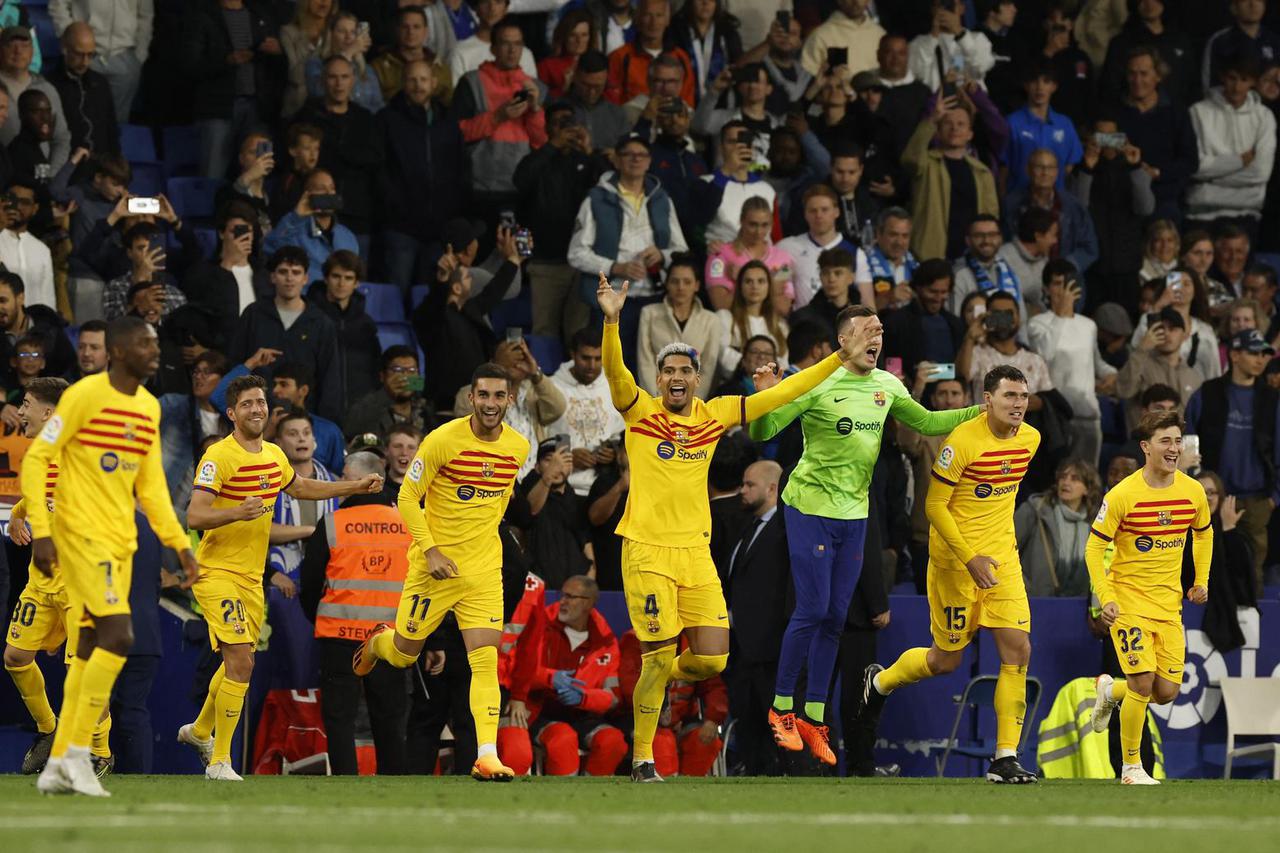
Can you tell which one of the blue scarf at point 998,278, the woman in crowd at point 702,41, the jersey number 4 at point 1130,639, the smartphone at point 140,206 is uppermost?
the woman in crowd at point 702,41

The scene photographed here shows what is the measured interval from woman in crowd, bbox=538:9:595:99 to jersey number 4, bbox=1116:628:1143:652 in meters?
8.59

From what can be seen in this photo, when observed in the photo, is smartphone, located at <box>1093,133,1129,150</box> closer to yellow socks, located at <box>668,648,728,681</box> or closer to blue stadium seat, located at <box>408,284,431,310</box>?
blue stadium seat, located at <box>408,284,431,310</box>

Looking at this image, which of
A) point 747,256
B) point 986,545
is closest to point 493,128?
point 747,256

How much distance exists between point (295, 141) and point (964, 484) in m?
6.99

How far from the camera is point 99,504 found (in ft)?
32.9

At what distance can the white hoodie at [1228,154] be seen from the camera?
2133cm

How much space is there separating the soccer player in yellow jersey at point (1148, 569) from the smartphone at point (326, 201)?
6914 mm

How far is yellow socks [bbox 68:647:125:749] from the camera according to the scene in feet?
32.0

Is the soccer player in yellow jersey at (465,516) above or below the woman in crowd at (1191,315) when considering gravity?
below

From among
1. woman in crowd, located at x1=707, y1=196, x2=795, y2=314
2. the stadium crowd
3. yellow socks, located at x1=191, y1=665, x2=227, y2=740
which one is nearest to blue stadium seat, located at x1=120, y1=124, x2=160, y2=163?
the stadium crowd

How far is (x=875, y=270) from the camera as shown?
714 inches

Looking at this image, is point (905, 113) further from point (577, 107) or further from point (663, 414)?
point (663, 414)

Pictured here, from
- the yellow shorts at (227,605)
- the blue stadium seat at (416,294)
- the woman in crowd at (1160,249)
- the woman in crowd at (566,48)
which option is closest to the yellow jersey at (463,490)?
the yellow shorts at (227,605)

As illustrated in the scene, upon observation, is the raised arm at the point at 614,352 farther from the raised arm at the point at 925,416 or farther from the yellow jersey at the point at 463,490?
the raised arm at the point at 925,416
